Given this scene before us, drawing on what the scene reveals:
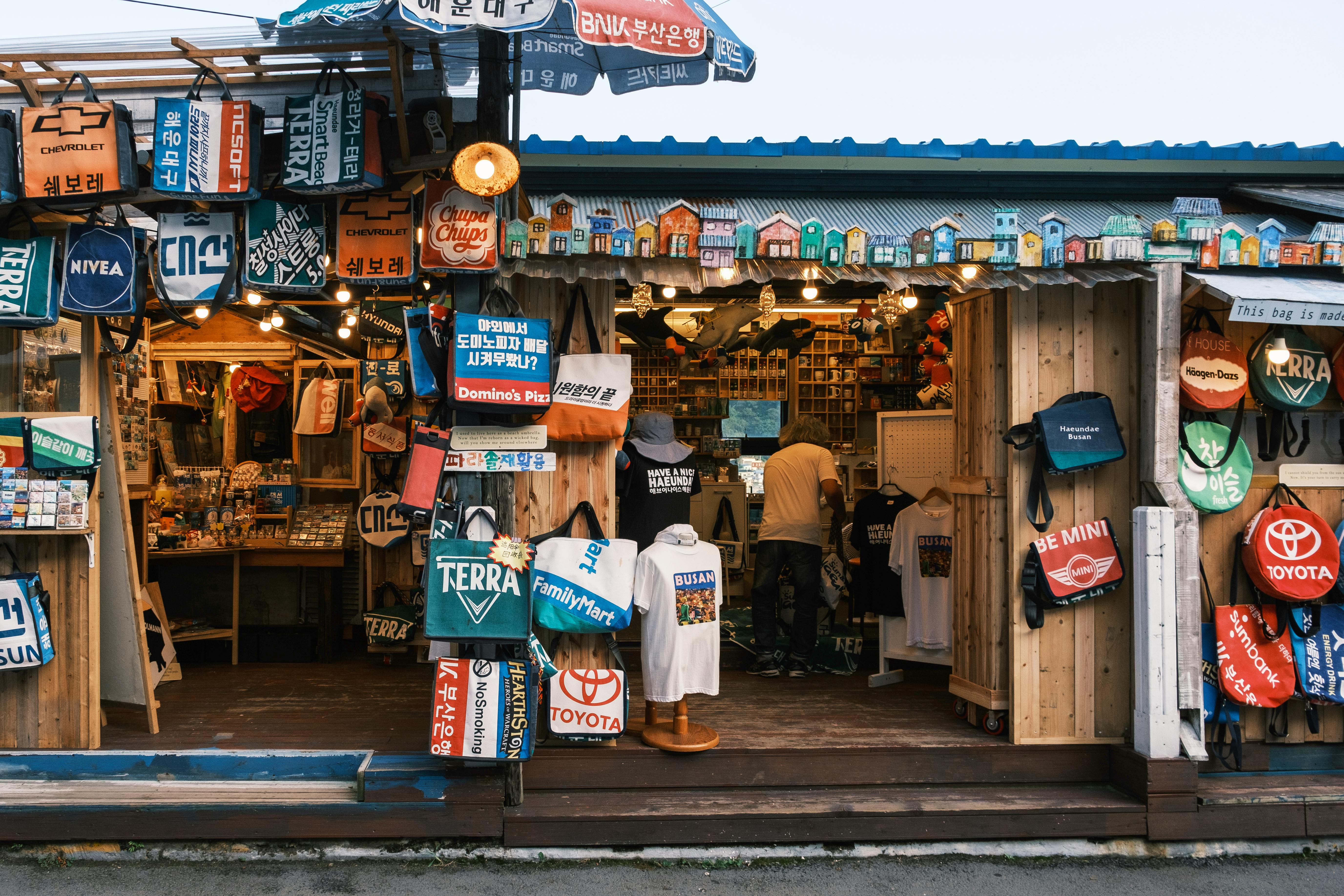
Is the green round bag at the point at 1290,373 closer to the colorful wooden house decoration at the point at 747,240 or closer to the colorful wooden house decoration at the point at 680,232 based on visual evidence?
the colorful wooden house decoration at the point at 747,240

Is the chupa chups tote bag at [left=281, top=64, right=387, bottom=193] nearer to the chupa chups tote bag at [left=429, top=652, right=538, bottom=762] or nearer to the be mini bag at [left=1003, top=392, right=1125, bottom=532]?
the chupa chups tote bag at [left=429, top=652, right=538, bottom=762]

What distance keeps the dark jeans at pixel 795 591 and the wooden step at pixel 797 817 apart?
76.3 inches

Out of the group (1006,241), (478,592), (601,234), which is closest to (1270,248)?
(1006,241)

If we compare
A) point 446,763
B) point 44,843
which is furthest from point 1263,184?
point 44,843

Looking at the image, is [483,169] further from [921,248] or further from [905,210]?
[905,210]

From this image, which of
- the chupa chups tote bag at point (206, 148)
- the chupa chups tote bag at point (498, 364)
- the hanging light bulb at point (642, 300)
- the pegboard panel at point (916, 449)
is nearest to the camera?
the chupa chups tote bag at point (498, 364)

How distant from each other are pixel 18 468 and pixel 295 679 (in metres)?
2.46

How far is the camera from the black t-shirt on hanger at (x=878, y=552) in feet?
20.3

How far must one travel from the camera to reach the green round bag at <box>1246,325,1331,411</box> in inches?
187

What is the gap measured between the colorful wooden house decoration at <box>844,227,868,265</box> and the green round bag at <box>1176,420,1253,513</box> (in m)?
2.01

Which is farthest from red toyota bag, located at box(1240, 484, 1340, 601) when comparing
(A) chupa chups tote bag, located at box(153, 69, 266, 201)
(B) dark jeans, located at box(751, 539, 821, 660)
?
(A) chupa chups tote bag, located at box(153, 69, 266, 201)

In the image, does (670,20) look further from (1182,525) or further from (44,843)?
(44,843)

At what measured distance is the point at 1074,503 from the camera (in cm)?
482

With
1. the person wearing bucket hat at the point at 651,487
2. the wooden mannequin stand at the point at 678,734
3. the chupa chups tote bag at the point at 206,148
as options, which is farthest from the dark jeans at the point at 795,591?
the chupa chups tote bag at the point at 206,148
